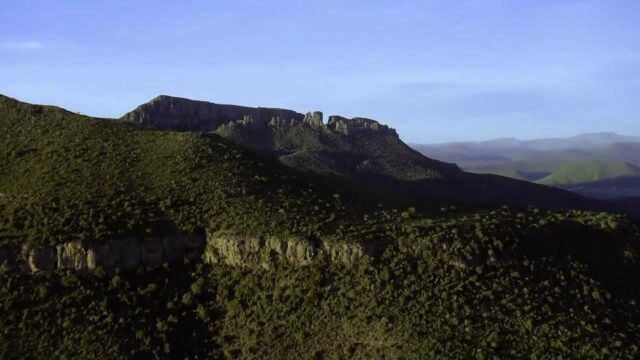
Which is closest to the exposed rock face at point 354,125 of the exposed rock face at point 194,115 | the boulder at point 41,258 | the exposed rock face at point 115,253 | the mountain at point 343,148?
the mountain at point 343,148

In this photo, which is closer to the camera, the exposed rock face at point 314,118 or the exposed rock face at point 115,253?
the exposed rock face at point 115,253

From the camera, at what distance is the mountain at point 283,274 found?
118ft

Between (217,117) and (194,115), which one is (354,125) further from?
(194,115)

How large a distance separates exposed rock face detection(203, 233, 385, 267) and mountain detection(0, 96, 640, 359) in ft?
0.23

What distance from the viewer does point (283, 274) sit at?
130 ft

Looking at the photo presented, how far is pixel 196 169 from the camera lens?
48000mm

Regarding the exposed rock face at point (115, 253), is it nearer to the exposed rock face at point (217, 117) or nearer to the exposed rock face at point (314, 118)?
the exposed rock face at point (217, 117)

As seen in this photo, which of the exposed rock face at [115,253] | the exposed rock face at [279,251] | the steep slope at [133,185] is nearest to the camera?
the exposed rock face at [279,251]

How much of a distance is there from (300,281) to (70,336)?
10.9 m

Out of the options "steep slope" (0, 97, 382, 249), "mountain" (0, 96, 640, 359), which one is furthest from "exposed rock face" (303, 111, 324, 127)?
"mountain" (0, 96, 640, 359)

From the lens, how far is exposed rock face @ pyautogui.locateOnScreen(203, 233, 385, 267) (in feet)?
129

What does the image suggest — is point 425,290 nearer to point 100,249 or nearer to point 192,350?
point 192,350

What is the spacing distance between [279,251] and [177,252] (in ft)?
18.9

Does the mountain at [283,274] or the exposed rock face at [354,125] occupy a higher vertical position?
the exposed rock face at [354,125]
